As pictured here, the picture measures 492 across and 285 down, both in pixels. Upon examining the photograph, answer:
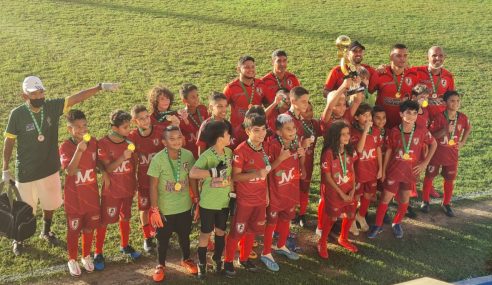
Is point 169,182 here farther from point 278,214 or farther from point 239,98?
point 239,98

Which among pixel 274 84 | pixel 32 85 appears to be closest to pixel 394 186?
pixel 274 84

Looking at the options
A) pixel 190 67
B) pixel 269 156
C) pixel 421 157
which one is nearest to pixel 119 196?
A: pixel 269 156

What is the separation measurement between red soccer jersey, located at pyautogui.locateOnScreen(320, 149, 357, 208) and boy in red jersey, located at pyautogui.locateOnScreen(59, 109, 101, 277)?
2.60m

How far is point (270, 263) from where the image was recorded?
19.1 ft

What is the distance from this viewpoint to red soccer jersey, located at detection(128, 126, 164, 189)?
5.79 metres

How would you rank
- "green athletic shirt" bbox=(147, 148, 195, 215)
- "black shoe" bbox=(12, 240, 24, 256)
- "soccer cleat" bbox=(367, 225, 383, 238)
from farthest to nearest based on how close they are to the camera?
"soccer cleat" bbox=(367, 225, 383, 238), "black shoe" bbox=(12, 240, 24, 256), "green athletic shirt" bbox=(147, 148, 195, 215)

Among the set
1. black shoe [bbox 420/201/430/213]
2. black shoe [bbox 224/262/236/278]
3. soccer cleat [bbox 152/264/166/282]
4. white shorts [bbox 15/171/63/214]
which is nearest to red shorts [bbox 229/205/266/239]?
black shoe [bbox 224/262/236/278]

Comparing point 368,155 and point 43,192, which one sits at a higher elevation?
point 368,155

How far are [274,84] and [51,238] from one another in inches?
138

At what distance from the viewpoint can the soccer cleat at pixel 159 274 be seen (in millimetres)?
5531

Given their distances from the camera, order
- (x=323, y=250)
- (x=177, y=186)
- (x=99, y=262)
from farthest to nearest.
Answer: (x=323, y=250), (x=99, y=262), (x=177, y=186)

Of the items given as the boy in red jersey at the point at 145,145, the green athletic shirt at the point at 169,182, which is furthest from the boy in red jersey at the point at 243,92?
the green athletic shirt at the point at 169,182

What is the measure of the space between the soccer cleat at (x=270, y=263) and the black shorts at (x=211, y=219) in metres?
0.70

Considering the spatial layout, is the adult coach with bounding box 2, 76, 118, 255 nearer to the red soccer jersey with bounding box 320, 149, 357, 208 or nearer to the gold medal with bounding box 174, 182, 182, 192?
the gold medal with bounding box 174, 182, 182, 192
